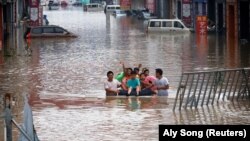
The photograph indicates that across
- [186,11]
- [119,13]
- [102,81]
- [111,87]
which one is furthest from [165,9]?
[111,87]

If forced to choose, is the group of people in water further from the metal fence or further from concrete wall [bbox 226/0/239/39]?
concrete wall [bbox 226/0/239/39]

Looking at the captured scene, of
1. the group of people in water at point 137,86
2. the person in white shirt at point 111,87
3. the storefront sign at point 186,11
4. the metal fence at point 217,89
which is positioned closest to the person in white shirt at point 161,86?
the group of people in water at point 137,86

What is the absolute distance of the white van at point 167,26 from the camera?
74.0 metres

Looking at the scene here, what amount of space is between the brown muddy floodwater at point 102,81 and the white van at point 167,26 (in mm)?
6803

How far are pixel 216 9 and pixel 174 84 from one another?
148ft

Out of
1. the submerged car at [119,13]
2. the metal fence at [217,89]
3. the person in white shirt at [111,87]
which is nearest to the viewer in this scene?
the metal fence at [217,89]

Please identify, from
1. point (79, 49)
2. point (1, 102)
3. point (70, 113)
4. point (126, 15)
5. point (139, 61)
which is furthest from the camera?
point (126, 15)

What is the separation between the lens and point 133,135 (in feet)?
69.2

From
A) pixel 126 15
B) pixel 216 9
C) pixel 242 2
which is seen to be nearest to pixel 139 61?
pixel 242 2

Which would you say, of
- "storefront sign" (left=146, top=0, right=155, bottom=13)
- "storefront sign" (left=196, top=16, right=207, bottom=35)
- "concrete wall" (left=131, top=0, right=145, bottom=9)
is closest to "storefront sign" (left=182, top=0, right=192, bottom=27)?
"storefront sign" (left=196, top=16, right=207, bottom=35)

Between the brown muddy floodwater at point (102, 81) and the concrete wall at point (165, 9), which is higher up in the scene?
the concrete wall at point (165, 9)

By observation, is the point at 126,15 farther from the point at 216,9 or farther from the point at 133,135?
the point at 133,135

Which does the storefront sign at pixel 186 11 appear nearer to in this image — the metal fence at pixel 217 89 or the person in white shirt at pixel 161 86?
the person in white shirt at pixel 161 86

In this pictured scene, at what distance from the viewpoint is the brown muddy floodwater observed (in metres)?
22.7
